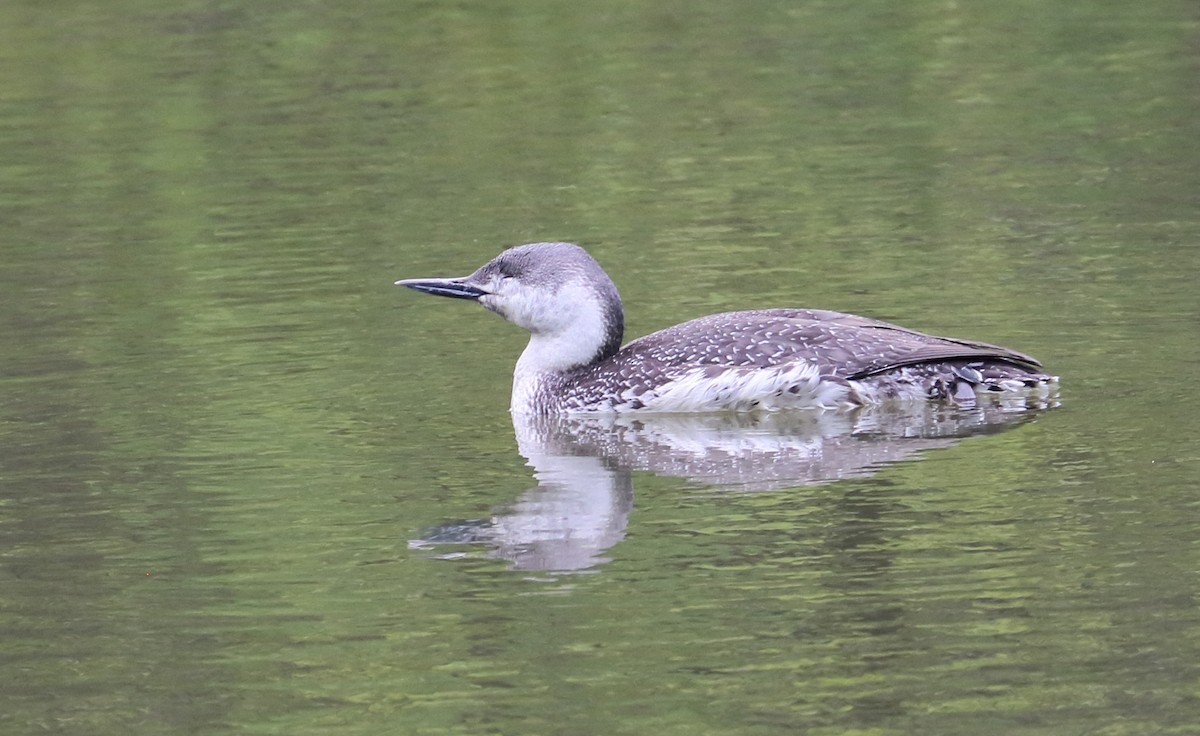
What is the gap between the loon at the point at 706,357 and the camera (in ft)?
30.4

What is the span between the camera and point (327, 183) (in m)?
15.1

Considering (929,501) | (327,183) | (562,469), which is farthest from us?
(327,183)

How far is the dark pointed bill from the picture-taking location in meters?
9.91

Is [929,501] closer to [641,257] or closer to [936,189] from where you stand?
[641,257]

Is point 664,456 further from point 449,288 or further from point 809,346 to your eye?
point 449,288

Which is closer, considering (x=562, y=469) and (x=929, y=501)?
(x=929, y=501)

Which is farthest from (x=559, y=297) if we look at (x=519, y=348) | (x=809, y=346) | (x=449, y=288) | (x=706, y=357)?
(x=519, y=348)

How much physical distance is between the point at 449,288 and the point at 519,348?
3.72 ft

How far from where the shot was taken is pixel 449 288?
9945mm

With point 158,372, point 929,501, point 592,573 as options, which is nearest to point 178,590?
point 592,573

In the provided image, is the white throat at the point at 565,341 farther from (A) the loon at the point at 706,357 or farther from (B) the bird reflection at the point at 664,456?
(B) the bird reflection at the point at 664,456

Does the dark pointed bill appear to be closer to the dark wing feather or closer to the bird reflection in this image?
the bird reflection

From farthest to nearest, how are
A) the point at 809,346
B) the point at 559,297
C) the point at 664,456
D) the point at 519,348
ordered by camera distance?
the point at 519,348 → the point at 559,297 → the point at 809,346 → the point at 664,456

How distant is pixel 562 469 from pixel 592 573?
5.14ft
